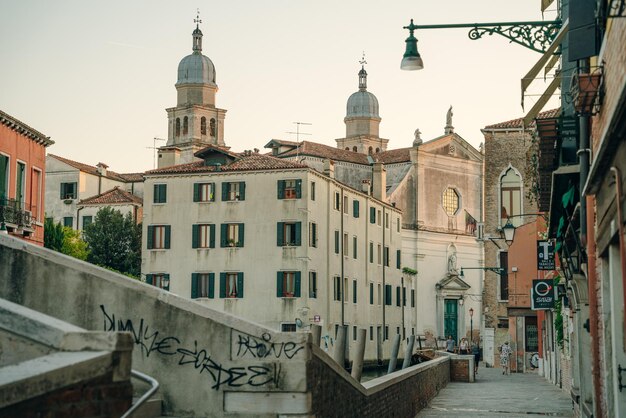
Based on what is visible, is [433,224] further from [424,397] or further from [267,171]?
[424,397]

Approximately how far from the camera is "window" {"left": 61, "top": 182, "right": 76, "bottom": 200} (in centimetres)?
7790

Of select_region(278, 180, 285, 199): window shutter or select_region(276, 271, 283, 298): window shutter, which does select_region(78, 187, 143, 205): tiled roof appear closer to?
select_region(278, 180, 285, 199): window shutter

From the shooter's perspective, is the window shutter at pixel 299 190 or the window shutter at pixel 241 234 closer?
the window shutter at pixel 299 190

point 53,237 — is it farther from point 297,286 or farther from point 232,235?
point 297,286

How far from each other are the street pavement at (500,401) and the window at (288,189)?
2515 centimetres

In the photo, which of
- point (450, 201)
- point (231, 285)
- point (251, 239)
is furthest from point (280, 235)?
point (450, 201)

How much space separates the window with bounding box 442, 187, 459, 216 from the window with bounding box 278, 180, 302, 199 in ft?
96.2

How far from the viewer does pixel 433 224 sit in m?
85.6

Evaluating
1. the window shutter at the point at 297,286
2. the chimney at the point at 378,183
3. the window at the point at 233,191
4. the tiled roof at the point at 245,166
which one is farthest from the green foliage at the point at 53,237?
the chimney at the point at 378,183

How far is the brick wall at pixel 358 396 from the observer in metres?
12.6

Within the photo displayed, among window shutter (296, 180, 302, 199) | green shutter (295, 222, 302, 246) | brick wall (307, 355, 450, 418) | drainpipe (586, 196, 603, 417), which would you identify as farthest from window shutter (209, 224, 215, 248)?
drainpipe (586, 196, 603, 417)

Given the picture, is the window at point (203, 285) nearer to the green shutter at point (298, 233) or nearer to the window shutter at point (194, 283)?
the window shutter at point (194, 283)

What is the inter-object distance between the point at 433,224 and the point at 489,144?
32452mm

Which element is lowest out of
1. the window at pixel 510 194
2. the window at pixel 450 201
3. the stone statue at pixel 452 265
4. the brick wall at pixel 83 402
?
the brick wall at pixel 83 402
